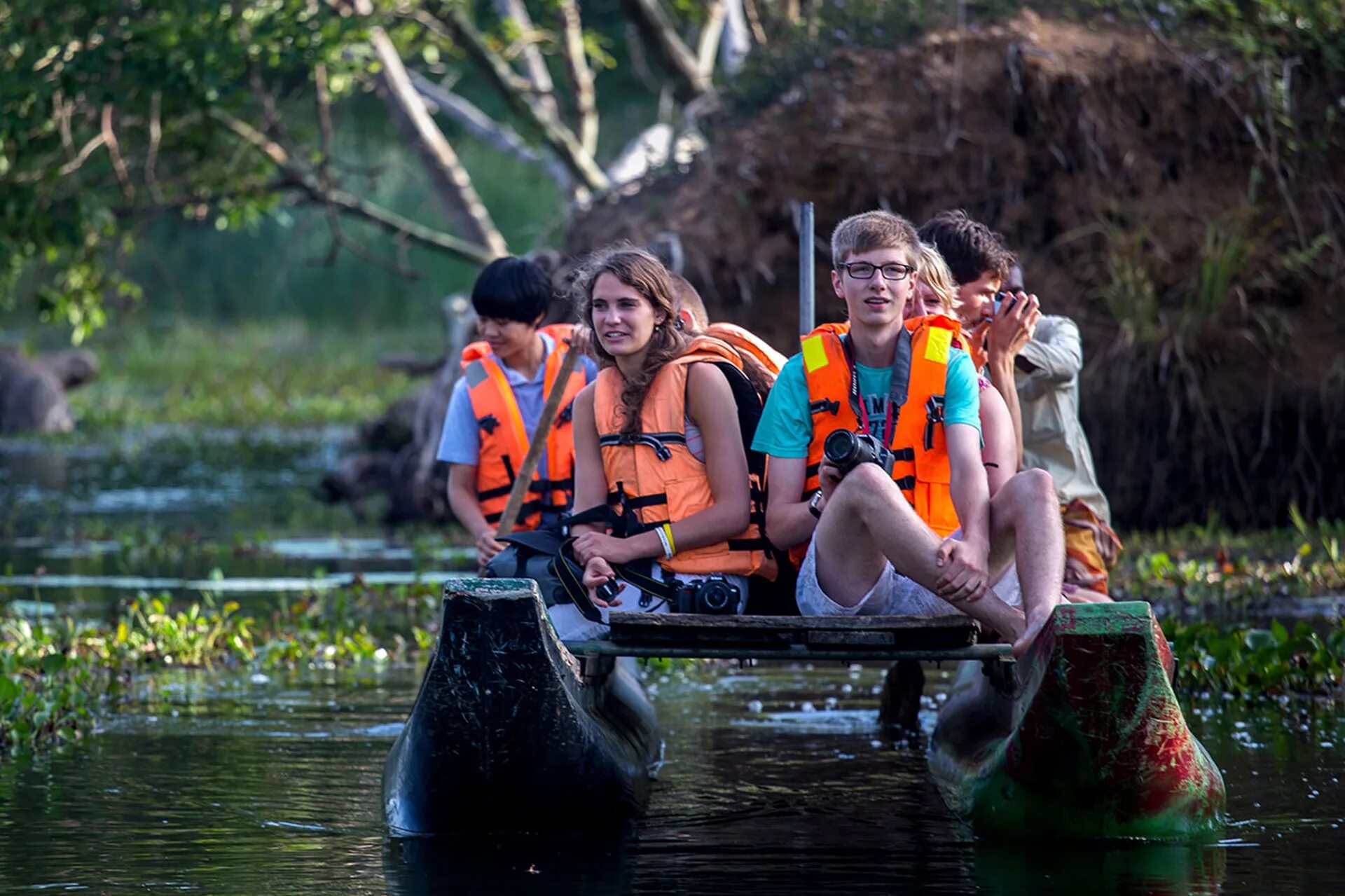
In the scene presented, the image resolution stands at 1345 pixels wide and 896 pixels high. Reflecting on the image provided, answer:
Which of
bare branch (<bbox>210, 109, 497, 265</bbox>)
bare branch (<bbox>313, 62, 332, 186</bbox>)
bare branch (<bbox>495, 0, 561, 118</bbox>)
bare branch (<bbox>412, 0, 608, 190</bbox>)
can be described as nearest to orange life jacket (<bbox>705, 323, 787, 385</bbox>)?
bare branch (<bbox>313, 62, 332, 186</bbox>)

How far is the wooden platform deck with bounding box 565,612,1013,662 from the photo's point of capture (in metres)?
5.16

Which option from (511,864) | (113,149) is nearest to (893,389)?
(511,864)

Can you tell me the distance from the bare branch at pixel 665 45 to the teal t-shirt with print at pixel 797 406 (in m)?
10.8

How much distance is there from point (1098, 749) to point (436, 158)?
13.2 meters

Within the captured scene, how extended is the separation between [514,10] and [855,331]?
496 inches

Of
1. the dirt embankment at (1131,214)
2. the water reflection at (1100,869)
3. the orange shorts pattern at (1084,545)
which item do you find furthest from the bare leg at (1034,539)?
the dirt embankment at (1131,214)

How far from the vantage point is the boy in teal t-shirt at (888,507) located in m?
5.34

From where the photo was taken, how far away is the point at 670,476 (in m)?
6.01

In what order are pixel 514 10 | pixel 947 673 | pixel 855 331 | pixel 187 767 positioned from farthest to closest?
pixel 514 10 → pixel 947 673 → pixel 187 767 → pixel 855 331

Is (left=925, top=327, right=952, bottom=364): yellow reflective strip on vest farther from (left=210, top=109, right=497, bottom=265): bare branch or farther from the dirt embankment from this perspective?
(left=210, top=109, right=497, bottom=265): bare branch

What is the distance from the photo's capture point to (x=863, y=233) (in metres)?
5.67

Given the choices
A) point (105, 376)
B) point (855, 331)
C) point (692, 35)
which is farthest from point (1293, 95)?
point (105, 376)

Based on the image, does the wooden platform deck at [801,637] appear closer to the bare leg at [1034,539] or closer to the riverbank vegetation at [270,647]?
the bare leg at [1034,539]

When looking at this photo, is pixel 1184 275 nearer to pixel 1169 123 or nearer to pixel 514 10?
pixel 1169 123
